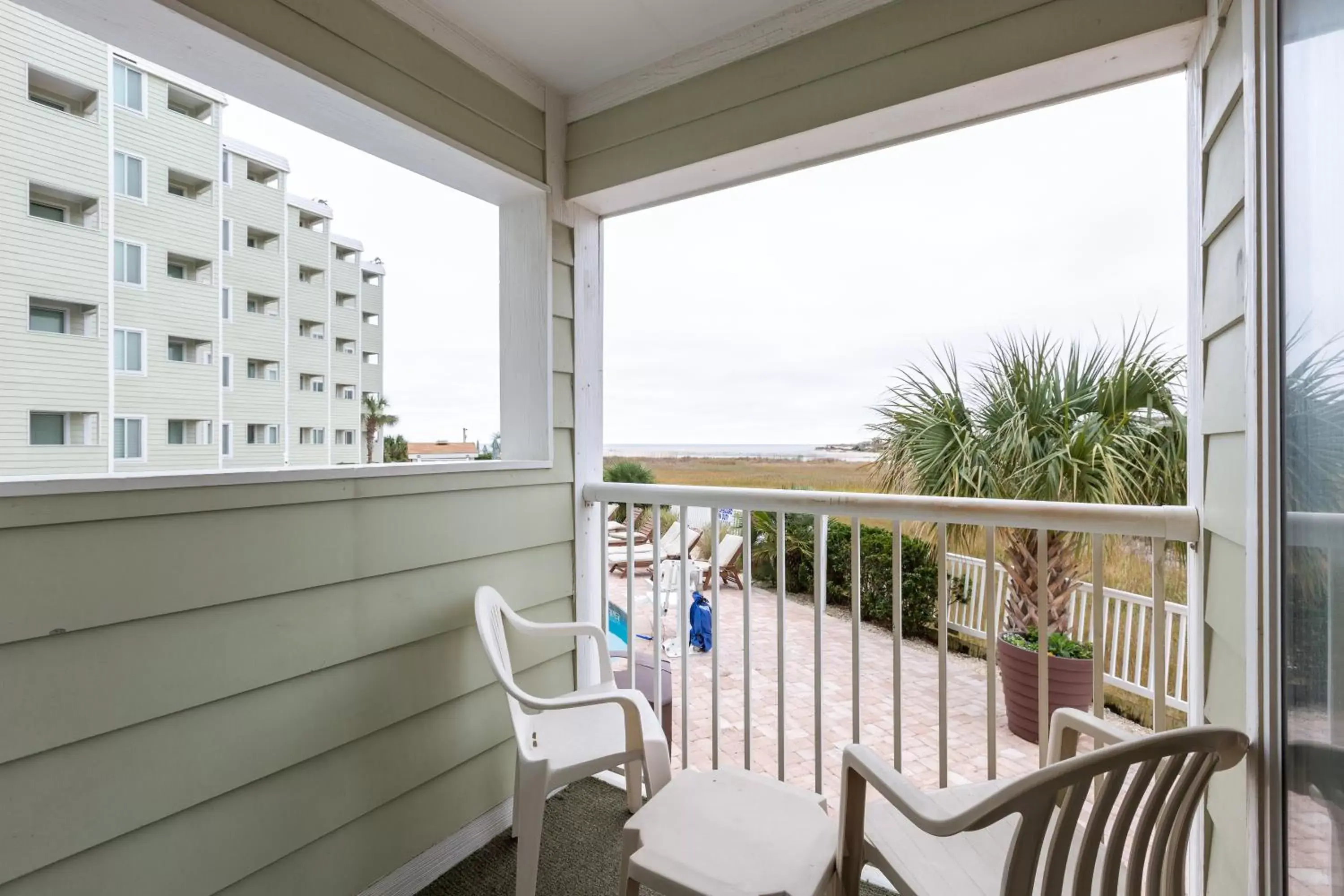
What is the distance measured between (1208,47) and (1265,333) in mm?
775

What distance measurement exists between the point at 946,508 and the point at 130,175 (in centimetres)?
201

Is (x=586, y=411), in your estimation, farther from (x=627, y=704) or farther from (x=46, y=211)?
(x=46, y=211)

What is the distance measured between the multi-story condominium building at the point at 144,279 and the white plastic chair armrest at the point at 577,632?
2.56ft

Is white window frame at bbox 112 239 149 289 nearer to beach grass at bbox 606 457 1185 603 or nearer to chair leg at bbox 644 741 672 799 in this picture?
beach grass at bbox 606 457 1185 603

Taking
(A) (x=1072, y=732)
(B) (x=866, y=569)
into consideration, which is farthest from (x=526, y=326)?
(B) (x=866, y=569)

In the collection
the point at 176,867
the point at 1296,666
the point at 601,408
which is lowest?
the point at 176,867

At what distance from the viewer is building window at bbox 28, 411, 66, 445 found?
1.16 m

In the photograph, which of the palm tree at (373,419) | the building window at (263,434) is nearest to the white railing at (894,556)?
the palm tree at (373,419)

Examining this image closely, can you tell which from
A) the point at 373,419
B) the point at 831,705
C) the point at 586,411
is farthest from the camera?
the point at 831,705

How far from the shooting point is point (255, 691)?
139 centimetres

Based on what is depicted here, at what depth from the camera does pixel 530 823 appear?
1.55m

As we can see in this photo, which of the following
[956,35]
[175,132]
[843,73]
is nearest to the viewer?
[175,132]

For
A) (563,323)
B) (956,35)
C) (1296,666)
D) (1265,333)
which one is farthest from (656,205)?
(1296,666)

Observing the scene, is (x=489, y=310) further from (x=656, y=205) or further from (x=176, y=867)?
(x=176, y=867)
